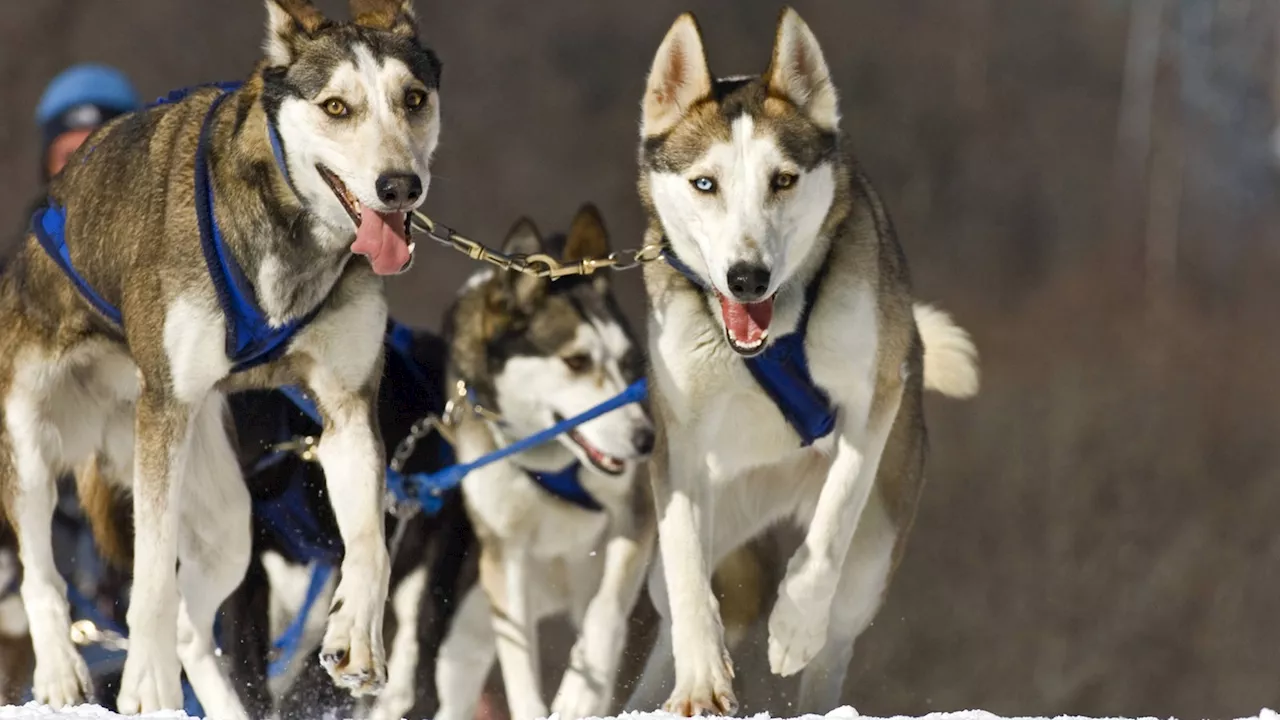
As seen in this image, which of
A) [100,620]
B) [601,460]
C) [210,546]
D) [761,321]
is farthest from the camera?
[601,460]

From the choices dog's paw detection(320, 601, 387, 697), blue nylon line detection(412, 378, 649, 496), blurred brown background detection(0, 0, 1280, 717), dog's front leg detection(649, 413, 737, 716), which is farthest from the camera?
blurred brown background detection(0, 0, 1280, 717)

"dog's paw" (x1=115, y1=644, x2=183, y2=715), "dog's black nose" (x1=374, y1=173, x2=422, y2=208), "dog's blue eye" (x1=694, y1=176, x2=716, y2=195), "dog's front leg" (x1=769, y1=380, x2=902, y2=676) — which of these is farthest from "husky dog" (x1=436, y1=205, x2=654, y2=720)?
"dog's black nose" (x1=374, y1=173, x2=422, y2=208)

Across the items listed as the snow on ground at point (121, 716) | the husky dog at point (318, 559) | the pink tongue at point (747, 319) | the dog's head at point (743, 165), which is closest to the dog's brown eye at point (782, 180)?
the dog's head at point (743, 165)

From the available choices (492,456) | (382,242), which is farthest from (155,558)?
(492,456)

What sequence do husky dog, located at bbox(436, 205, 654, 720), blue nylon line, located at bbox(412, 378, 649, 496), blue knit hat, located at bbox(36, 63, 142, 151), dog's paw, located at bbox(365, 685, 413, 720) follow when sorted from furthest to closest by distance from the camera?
blue knit hat, located at bbox(36, 63, 142, 151) < dog's paw, located at bbox(365, 685, 413, 720) < husky dog, located at bbox(436, 205, 654, 720) < blue nylon line, located at bbox(412, 378, 649, 496)

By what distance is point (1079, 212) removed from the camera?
1549cm

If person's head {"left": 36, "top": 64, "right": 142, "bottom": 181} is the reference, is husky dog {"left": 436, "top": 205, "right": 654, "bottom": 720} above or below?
below

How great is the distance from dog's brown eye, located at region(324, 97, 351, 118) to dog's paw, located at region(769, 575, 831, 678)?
127 cm

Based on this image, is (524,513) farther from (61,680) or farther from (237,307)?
(237,307)

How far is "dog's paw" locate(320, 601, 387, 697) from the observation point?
3.71 meters

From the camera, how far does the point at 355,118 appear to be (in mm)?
3840

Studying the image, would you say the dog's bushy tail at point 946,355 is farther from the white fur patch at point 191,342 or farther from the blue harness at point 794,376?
the white fur patch at point 191,342

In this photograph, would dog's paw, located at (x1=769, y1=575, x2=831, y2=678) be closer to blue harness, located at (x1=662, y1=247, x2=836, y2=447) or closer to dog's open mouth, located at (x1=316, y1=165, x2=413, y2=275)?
blue harness, located at (x1=662, y1=247, x2=836, y2=447)

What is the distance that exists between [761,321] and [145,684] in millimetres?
1359
